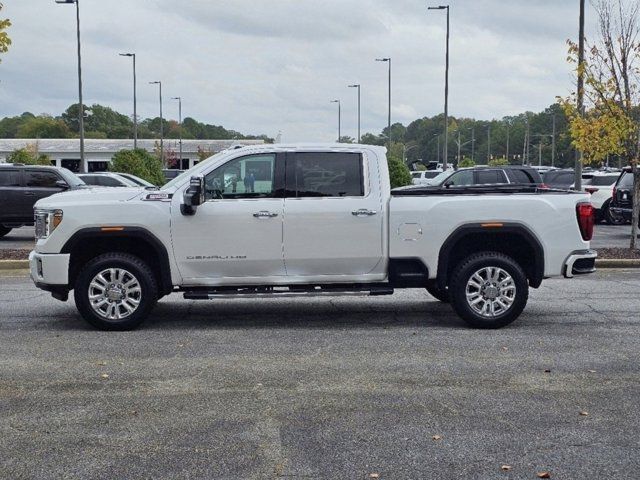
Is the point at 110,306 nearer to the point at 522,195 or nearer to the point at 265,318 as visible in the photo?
the point at 265,318

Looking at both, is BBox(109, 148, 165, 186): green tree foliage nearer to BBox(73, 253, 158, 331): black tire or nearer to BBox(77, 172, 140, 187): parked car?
BBox(77, 172, 140, 187): parked car

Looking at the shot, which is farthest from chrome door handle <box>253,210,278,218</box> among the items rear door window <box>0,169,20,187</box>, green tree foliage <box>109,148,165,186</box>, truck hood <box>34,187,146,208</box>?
Result: green tree foliage <box>109,148,165,186</box>

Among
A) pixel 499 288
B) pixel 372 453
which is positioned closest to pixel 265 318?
pixel 499 288

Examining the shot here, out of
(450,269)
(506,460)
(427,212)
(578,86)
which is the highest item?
(578,86)

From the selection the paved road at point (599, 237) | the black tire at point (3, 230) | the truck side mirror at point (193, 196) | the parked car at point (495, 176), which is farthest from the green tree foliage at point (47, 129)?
the truck side mirror at point (193, 196)

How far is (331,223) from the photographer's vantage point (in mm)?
8875

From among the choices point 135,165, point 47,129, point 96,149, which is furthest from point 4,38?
point 47,129

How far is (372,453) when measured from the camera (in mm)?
5066

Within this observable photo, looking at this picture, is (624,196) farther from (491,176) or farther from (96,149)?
(96,149)

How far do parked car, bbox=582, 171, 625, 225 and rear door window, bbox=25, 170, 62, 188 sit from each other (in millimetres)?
15182

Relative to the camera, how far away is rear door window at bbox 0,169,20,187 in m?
19.7

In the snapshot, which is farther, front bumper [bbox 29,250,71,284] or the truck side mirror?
front bumper [bbox 29,250,71,284]

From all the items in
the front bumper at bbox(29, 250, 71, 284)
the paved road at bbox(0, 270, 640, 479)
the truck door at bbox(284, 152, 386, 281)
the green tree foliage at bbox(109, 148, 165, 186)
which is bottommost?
the paved road at bbox(0, 270, 640, 479)

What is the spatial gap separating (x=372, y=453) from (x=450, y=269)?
14.7 ft
